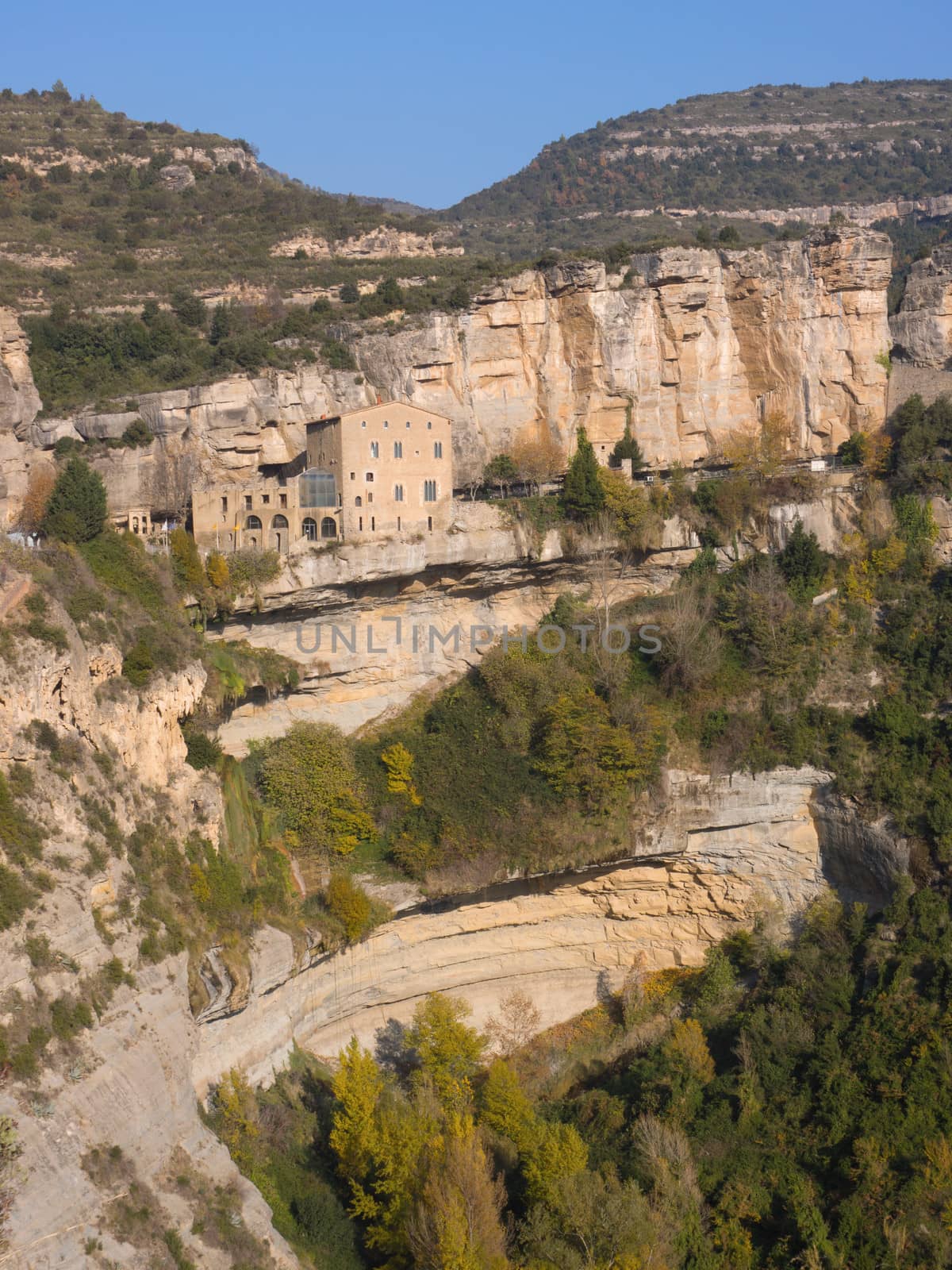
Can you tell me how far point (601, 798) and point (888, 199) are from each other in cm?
5778

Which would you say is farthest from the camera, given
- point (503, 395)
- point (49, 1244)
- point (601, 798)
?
point (503, 395)

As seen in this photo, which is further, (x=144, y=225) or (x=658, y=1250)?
(x=144, y=225)

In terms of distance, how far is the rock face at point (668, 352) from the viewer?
132 ft

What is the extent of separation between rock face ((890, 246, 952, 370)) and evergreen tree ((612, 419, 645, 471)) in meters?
9.31

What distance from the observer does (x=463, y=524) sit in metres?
36.8

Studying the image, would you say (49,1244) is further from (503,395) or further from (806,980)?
(503,395)

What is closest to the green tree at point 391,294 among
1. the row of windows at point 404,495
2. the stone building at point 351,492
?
the stone building at point 351,492

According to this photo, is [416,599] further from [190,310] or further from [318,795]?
[190,310]

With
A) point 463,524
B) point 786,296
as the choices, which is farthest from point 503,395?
point 786,296

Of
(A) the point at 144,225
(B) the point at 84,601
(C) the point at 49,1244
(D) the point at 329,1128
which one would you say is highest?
(A) the point at 144,225

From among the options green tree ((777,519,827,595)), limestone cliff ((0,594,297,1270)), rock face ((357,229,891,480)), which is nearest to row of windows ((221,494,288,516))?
rock face ((357,229,891,480))

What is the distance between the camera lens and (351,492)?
35.5 m

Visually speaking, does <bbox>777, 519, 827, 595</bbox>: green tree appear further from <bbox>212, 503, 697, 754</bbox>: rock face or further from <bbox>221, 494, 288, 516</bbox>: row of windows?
<bbox>221, 494, 288, 516</bbox>: row of windows

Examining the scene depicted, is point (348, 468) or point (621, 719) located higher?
point (348, 468)
